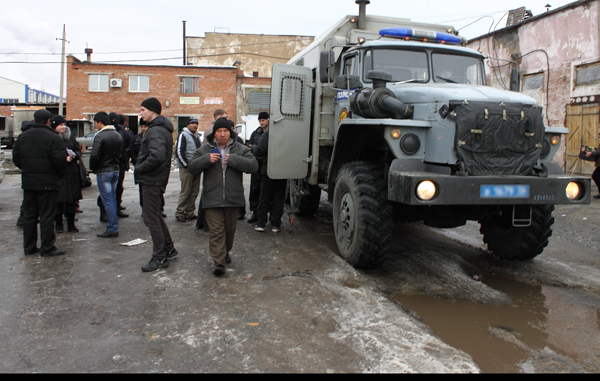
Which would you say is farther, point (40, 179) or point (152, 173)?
point (40, 179)

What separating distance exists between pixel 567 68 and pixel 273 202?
1069 centimetres

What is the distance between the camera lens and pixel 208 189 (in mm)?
4906

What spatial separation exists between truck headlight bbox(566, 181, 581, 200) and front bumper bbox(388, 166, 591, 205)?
26 mm

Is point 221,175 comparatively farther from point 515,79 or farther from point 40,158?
point 515,79

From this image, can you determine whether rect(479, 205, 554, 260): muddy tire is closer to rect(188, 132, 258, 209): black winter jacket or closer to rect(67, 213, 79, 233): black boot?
rect(188, 132, 258, 209): black winter jacket

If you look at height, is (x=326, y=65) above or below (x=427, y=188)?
above

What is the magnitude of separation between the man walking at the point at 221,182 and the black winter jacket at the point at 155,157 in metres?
0.38

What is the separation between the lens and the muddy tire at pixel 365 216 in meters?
4.54

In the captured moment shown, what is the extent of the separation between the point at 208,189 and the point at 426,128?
2411 millimetres

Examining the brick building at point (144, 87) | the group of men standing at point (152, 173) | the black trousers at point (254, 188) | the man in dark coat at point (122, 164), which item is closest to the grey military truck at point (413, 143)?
the group of men standing at point (152, 173)

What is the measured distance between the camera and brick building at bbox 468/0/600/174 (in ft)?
39.8

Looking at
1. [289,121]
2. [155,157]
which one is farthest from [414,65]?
[155,157]

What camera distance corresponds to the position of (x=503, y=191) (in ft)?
13.4

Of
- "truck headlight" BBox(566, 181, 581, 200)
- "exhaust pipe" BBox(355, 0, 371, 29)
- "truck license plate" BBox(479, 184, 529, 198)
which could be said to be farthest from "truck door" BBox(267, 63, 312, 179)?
"truck headlight" BBox(566, 181, 581, 200)
